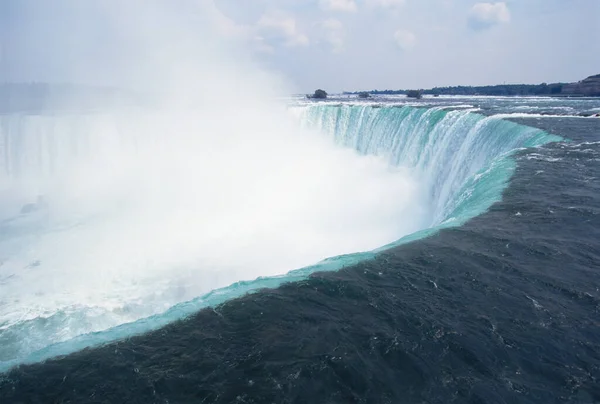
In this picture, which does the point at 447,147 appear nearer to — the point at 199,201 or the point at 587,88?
the point at 199,201

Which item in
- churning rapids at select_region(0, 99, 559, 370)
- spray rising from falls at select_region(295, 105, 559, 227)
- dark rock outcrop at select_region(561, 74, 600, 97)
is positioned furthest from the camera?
dark rock outcrop at select_region(561, 74, 600, 97)

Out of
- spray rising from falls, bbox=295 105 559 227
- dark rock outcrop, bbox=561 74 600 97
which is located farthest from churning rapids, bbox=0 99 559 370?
→ dark rock outcrop, bbox=561 74 600 97

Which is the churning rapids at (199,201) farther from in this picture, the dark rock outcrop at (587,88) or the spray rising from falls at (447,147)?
the dark rock outcrop at (587,88)

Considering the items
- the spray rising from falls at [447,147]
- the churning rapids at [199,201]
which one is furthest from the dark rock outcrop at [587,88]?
the churning rapids at [199,201]

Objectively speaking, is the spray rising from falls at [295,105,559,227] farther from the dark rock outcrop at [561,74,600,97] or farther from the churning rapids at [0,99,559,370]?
the dark rock outcrop at [561,74,600,97]

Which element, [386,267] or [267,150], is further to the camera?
[267,150]

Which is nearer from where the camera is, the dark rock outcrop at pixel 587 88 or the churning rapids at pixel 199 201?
the churning rapids at pixel 199 201

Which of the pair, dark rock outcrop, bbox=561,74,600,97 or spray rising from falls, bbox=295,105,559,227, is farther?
dark rock outcrop, bbox=561,74,600,97

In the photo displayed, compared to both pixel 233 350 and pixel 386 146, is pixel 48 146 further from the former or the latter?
pixel 233 350

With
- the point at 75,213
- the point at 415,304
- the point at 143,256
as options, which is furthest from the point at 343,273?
the point at 75,213
